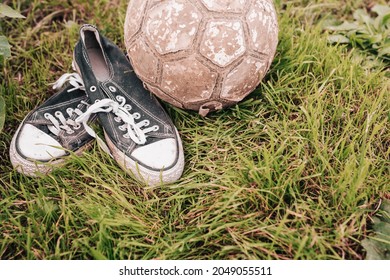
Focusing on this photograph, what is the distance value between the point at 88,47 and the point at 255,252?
148 cm

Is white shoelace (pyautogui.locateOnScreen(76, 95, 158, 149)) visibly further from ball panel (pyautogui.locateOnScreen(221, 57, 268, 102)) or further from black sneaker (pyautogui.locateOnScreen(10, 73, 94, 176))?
ball panel (pyautogui.locateOnScreen(221, 57, 268, 102))

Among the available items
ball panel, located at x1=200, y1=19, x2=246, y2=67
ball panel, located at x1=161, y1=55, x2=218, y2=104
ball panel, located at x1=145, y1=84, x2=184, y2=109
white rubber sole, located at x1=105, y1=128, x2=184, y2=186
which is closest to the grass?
white rubber sole, located at x1=105, y1=128, x2=184, y2=186

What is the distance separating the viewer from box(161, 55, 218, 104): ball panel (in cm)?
200

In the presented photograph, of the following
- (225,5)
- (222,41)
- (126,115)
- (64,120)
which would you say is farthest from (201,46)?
(64,120)

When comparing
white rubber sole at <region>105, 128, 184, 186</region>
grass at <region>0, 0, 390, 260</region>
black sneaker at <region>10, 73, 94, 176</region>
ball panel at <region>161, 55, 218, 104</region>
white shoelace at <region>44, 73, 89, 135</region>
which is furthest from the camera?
white shoelace at <region>44, 73, 89, 135</region>

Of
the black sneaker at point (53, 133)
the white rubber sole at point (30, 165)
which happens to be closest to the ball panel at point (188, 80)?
the black sneaker at point (53, 133)

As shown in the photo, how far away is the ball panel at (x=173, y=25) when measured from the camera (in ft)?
6.35

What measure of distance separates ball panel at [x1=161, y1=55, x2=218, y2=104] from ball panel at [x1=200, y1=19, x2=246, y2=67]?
7 cm

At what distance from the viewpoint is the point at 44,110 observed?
238 cm

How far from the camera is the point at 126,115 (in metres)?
2.29

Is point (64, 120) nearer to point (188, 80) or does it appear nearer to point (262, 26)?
point (188, 80)

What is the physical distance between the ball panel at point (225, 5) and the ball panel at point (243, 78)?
0.78 feet

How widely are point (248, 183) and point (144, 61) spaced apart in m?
0.79

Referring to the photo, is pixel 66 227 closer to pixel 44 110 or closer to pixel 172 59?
pixel 44 110
